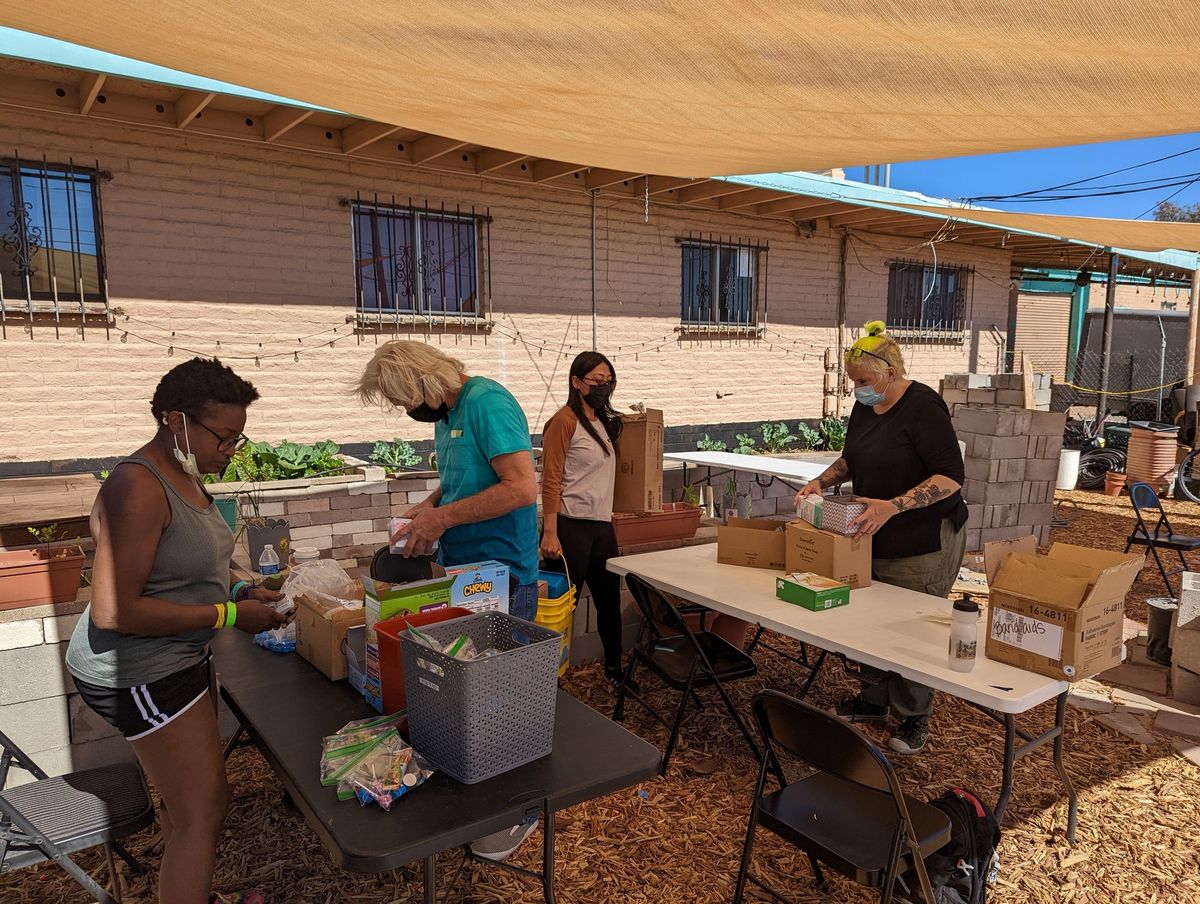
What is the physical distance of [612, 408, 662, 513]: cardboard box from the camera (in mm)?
4852

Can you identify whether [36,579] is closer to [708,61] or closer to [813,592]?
[813,592]

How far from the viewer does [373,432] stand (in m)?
7.93

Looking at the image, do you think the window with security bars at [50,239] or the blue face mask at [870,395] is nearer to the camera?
the blue face mask at [870,395]

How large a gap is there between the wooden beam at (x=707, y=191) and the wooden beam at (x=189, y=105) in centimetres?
528

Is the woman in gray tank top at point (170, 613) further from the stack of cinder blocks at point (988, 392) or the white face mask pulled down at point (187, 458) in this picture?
the stack of cinder blocks at point (988, 392)

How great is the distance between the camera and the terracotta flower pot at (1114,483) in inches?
444

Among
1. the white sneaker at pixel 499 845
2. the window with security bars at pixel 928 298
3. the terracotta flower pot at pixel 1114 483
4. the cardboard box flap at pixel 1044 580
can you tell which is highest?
the window with security bars at pixel 928 298

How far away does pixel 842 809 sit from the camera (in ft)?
8.48

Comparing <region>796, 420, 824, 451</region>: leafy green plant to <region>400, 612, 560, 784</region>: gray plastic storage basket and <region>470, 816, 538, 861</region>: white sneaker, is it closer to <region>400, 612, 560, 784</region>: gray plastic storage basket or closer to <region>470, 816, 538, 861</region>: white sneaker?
<region>470, 816, 538, 861</region>: white sneaker

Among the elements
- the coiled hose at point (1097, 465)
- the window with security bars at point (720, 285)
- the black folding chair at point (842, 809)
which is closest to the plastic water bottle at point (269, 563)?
the black folding chair at point (842, 809)

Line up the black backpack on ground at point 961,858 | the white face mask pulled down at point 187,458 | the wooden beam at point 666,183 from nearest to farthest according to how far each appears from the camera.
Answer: the white face mask pulled down at point 187,458
the black backpack on ground at point 961,858
the wooden beam at point 666,183

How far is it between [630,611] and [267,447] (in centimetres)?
353

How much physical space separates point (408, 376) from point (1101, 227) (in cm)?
814

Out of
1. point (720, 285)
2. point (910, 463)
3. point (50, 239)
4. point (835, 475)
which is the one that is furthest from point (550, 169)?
point (910, 463)
